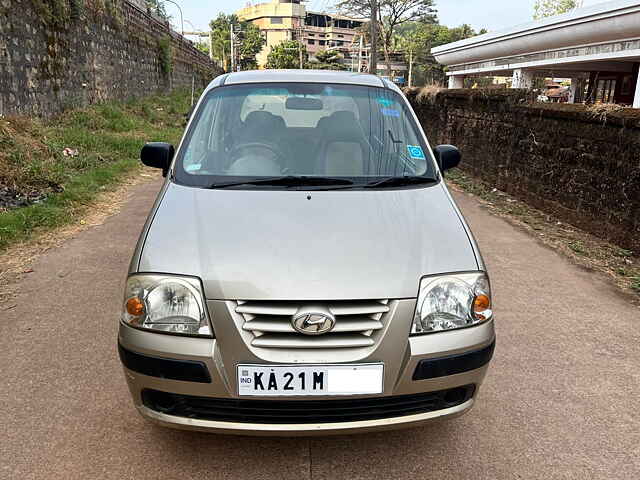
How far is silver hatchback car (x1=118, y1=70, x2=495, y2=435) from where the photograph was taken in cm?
197

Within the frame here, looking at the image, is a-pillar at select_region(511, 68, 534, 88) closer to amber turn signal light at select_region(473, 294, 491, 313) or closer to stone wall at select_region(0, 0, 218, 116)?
stone wall at select_region(0, 0, 218, 116)

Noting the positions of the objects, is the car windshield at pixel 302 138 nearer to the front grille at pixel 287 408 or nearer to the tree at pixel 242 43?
the front grille at pixel 287 408

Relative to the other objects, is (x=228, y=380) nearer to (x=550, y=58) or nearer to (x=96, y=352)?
(x=96, y=352)

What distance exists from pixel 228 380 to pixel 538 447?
150 cm

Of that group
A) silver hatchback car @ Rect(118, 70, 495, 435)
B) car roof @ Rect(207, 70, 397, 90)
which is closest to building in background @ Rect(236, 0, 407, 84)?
car roof @ Rect(207, 70, 397, 90)

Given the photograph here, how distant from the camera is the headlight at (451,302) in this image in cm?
207

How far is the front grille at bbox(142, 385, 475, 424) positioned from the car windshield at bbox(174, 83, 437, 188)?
3.68ft

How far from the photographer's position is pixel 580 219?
622cm

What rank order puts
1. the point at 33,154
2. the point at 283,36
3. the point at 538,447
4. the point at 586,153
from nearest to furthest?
1. the point at 538,447
2. the point at 586,153
3. the point at 33,154
4. the point at 283,36

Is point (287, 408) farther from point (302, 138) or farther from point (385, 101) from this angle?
point (385, 101)

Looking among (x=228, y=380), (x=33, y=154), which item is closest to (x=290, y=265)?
(x=228, y=380)

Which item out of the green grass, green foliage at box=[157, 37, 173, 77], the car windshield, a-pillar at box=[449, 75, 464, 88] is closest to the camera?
the car windshield

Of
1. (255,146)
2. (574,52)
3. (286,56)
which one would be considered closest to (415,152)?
(255,146)

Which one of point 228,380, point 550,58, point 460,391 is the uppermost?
point 550,58
